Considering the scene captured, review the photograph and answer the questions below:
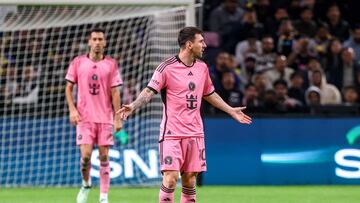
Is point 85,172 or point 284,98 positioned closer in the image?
point 85,172

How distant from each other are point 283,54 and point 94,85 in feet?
24.7

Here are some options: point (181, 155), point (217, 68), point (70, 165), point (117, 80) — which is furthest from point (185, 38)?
point (217, 68)

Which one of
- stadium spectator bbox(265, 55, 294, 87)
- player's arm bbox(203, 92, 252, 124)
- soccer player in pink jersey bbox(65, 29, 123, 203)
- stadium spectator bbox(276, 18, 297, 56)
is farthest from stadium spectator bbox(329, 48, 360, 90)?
player's arm bbox(203, 92, 252, 124)

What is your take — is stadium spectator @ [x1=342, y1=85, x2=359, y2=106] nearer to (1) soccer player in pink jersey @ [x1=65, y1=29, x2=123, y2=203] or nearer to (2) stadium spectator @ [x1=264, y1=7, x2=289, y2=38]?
(2) stadium spectator @ [x1=264, y1=7, x2=289, y2=38]

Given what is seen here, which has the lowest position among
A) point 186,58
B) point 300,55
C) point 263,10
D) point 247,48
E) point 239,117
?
point 239,117

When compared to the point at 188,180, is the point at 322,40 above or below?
above

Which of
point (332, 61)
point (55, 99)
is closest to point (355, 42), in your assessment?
point (332, 61)

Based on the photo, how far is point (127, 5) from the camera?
51.4 feet

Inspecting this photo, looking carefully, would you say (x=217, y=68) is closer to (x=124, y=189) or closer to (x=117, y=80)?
(x=124, y=189)

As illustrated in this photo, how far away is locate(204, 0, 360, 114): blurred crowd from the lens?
58.8ft

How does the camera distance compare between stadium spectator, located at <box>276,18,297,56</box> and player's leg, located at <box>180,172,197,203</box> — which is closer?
player's leg, located at <box>180,172,197,203</box>

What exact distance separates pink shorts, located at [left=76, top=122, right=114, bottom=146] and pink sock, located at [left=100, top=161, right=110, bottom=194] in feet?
0.95

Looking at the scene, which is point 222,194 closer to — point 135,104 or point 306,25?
point 135,104

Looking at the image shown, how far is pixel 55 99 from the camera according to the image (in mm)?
16688
